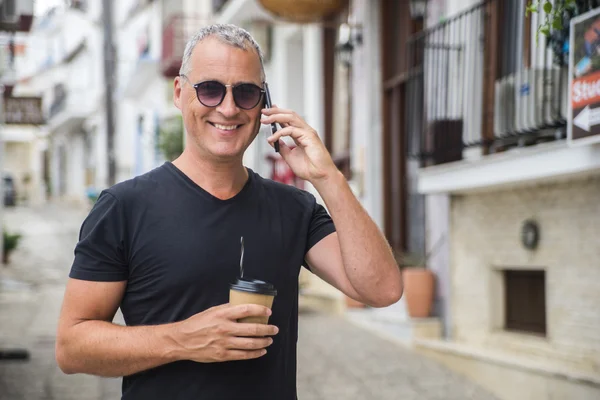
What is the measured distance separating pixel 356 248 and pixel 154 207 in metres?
0.53

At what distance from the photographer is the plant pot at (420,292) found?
904cm

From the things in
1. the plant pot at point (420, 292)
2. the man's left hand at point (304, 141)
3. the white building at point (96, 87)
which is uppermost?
the white building at point (96, 87)

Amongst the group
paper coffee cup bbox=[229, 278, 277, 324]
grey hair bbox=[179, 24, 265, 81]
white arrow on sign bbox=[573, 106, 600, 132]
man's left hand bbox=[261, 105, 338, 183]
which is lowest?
paper coffee cup bbox=[229, 278, 277, 324]

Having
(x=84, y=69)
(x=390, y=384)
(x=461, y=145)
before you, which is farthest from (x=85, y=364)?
(x=84, y=69)

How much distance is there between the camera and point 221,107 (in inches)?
90.8

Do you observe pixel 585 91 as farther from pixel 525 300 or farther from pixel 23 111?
pixel 23 111

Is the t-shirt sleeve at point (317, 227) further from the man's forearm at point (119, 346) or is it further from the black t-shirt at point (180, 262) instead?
the man's forearm at point (119, 346)

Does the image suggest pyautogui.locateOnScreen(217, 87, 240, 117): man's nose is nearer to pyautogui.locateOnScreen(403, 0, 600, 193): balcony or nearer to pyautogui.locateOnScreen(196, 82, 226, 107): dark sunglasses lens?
pyautogui.locateOnScreen(196, 82, 226, 107): dark sunglasses lens

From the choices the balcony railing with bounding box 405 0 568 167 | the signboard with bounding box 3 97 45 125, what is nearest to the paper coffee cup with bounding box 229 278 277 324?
the balcony railing with bounding box 405 0 568 167

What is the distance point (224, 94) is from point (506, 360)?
17.7 ft

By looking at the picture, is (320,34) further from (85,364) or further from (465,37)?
(85,364)

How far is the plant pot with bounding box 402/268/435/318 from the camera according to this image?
9.04 meters

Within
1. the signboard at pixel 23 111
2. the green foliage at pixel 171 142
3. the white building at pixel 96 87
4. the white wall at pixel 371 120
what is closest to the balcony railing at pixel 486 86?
the white wall at pixel 371 120

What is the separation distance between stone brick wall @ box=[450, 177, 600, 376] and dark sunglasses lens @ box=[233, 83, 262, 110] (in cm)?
464
